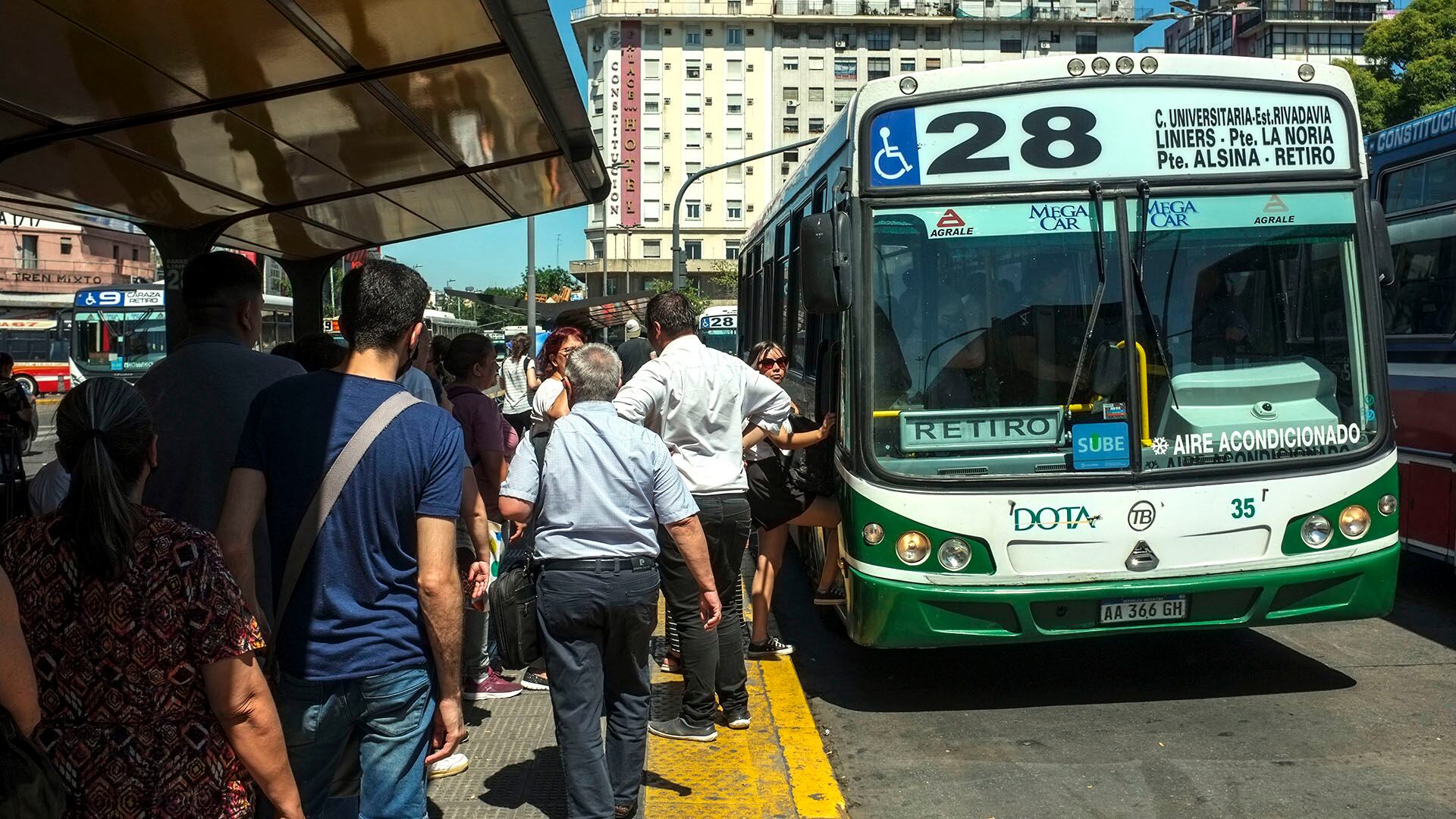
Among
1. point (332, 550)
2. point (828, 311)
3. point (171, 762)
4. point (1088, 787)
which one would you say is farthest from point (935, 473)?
point (171, 762)

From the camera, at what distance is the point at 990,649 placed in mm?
7777

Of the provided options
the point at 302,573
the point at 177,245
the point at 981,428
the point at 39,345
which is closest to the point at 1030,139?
the point at 981,428

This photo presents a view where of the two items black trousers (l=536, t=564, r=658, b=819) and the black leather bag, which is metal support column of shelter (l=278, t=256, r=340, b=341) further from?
the black leather bag

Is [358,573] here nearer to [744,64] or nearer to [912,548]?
[912,548]

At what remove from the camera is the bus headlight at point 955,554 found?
6.10 metres

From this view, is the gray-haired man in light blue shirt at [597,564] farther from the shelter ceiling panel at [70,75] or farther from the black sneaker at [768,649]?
the black sneaker at [768,649]

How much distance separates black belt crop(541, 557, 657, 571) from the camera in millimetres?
4426

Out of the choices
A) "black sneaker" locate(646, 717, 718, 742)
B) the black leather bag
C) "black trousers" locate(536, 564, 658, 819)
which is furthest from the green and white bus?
the black leather bag

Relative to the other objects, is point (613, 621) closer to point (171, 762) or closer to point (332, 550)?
point (332, 550)

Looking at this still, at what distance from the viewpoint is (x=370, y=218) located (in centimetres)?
789

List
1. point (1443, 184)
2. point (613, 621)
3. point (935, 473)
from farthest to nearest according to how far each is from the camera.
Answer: point (1443, 184) → point (935, 473) → point (613, 621)

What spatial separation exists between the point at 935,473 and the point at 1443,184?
17.7 ft

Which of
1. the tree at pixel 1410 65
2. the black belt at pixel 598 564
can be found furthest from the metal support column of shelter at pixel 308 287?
the tree at pixel 1410 65

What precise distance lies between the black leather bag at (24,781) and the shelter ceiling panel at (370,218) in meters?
5.15
